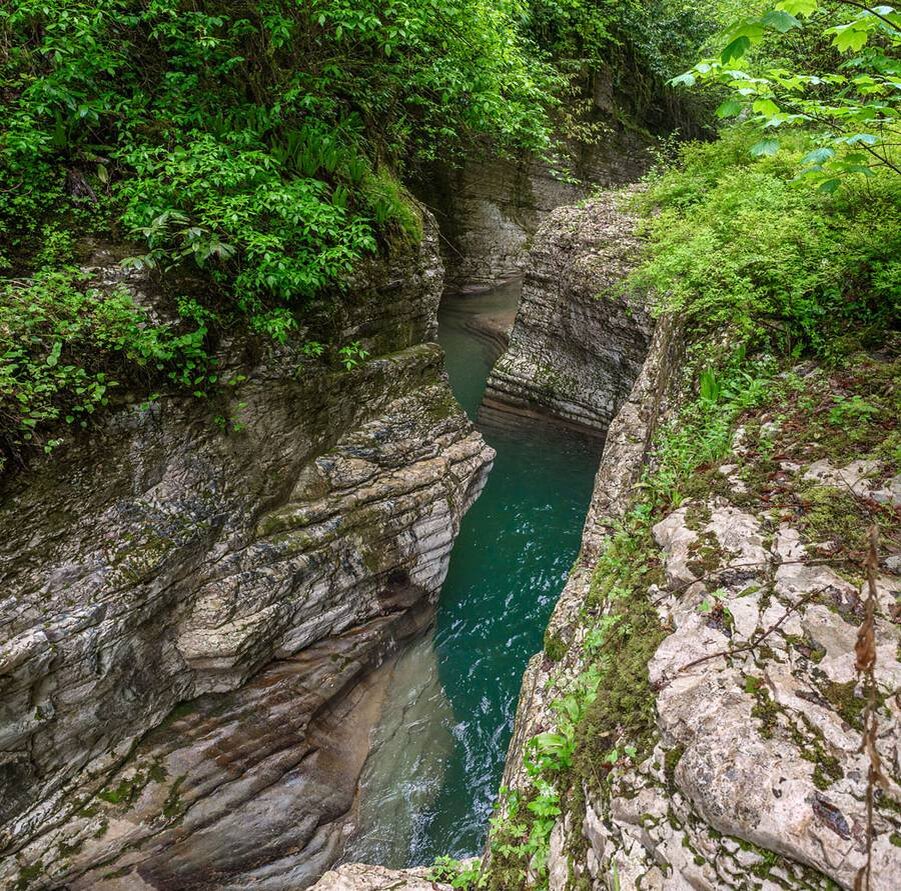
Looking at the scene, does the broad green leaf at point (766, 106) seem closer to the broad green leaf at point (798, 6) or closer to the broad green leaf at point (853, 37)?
the broad green leaf at point (853, 37)

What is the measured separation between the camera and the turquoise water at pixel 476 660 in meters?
7.19

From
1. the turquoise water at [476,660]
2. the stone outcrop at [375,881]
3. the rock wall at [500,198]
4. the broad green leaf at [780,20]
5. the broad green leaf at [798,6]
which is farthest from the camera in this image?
the rock wall at [500,198]

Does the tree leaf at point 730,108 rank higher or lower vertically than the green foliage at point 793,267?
higher

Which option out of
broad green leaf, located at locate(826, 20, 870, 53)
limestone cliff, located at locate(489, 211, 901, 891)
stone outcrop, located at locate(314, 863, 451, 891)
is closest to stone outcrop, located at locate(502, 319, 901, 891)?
limestone cliff, located at locate(489, 211, 901, 891)

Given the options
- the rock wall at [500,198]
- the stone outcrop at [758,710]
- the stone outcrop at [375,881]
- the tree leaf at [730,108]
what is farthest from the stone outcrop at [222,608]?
the rock wall at [500,198]

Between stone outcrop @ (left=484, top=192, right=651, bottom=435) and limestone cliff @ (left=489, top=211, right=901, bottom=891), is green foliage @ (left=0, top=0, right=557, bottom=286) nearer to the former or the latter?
limestone cliff @ (left=489, top=211, right=901, bottom=891)

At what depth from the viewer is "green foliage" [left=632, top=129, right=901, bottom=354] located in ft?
14.4

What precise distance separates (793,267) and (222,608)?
23.0ft

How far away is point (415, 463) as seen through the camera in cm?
827

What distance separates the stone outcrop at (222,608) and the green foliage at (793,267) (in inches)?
169

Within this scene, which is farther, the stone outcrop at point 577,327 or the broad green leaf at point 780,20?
the stone outcrop at point 577,327

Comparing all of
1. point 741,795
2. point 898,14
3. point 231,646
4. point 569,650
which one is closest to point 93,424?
point 231,646

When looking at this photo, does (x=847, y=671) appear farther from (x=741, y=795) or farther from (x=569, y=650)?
(x=569, y=650)

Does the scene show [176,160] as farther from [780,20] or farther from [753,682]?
[753,682]
